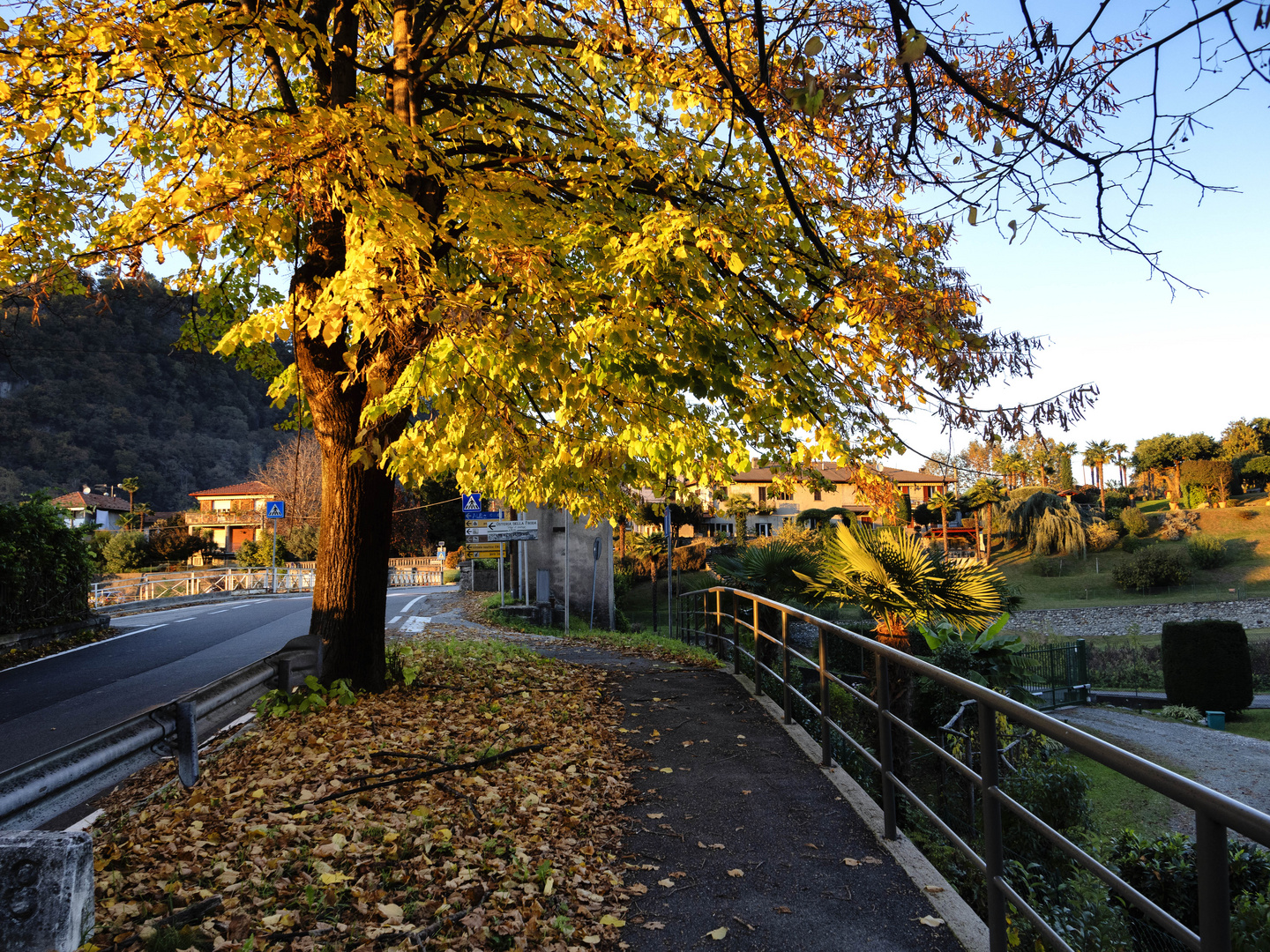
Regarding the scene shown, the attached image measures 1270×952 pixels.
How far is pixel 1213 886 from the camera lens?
1758 millimetres

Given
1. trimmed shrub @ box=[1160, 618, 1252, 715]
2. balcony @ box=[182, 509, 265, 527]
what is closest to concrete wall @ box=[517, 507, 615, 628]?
trimmed shrub @ box=[1160, 618, 1252, 715]

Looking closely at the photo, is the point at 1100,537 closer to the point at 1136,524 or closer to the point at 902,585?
the point at 1136,524

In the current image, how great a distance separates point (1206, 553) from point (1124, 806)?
122ft

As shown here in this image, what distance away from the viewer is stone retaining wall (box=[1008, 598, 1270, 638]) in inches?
1332

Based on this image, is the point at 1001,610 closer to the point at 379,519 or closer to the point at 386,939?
the point at 379,519

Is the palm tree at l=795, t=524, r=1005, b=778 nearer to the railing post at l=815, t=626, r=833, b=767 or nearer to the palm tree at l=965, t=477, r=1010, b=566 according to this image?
the railing post at l=815, t=626, r=833, b=767

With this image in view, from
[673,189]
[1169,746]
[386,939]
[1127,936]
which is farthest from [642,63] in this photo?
[1169,746]

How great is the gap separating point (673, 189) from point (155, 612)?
21.2m

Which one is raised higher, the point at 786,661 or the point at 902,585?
the point at 902,585

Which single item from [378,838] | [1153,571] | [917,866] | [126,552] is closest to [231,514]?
[126,552]

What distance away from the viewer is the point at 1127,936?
4648 millimetres

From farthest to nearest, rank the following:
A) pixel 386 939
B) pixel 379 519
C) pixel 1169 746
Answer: pixel 1169 746, pixel 379 519, pixel 386 939

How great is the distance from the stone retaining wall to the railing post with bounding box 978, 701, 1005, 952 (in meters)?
33.2

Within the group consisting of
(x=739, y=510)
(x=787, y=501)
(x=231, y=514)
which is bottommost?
(x=739, y=510)
